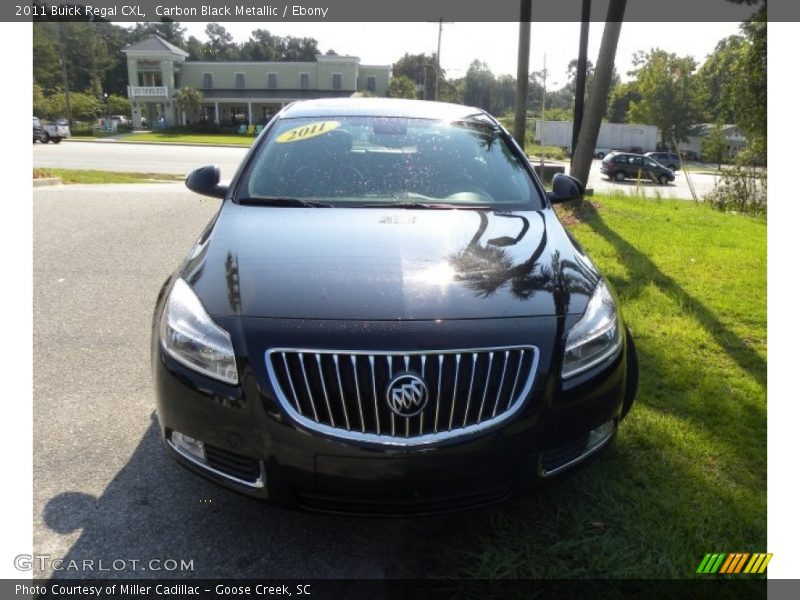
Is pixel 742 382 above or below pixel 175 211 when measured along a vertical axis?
below

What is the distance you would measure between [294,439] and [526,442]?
77 cm

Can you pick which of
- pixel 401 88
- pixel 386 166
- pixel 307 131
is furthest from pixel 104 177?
pixel 401 88

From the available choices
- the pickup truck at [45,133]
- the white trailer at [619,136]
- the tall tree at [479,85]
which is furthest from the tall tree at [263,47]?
the pickup truck at [45,133]

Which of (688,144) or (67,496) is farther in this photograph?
(688,144)

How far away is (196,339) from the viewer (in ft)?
7.52

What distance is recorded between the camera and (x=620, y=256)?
6.97 metres

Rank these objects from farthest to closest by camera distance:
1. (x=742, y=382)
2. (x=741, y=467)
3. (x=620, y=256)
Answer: (x=620, y=256), (x=742, y=382), (x=741, y=467)

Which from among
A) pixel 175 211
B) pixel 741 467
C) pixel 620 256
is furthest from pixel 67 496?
pixel 175 211

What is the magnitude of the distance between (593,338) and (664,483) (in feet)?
Answer: 2.98

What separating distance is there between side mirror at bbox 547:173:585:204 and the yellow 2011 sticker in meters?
1.40

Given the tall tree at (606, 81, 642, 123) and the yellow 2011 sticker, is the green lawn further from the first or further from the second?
the tall tree at (606, 81, 642, 123)

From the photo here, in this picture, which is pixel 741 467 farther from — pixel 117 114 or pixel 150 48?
pixel 117 114

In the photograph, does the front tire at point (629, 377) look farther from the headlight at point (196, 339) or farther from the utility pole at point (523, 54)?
the utility pole at point (523, 54)

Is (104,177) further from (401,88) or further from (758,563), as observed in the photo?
(401,88)
